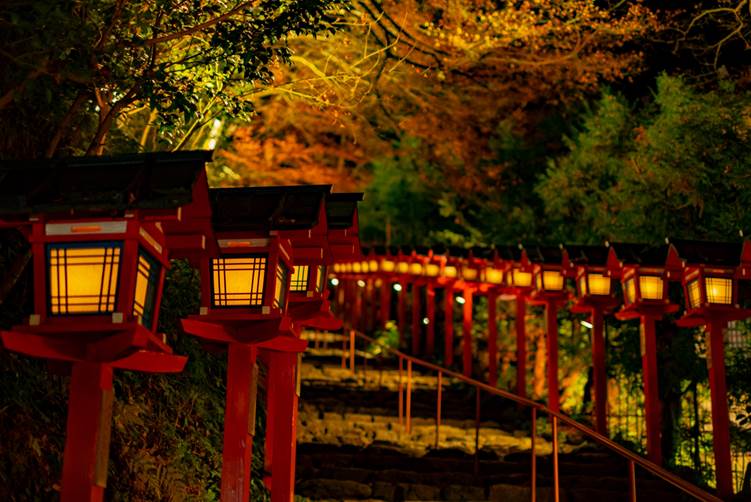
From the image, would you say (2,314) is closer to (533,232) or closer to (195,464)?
(195,464)

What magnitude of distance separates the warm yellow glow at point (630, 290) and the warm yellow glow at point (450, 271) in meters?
8.20

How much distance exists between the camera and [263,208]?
289 inches

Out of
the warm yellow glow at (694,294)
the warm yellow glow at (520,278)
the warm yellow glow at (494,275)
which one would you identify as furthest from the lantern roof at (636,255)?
the warm yellow glow at (494,275)

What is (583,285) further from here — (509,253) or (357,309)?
(357,309)

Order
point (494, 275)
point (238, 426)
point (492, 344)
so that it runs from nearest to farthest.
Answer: point (238, 426), point (494, 275), point (492, 344)

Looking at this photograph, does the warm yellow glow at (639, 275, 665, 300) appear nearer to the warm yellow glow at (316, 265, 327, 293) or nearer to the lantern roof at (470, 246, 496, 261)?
the warm yellow glow at (316, 265, 327, 293)

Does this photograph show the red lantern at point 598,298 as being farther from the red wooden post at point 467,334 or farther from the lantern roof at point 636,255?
the red wooden post at point 467,334

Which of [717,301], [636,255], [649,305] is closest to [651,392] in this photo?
[649,305]

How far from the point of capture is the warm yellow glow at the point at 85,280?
5.52 meters

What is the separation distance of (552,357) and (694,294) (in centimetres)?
423

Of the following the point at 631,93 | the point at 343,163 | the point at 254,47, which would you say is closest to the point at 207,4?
the point at 254,47

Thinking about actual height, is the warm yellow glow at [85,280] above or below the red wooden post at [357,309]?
below

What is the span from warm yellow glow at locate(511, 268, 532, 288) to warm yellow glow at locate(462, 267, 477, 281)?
196 cm

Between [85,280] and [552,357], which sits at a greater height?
[552,357]
